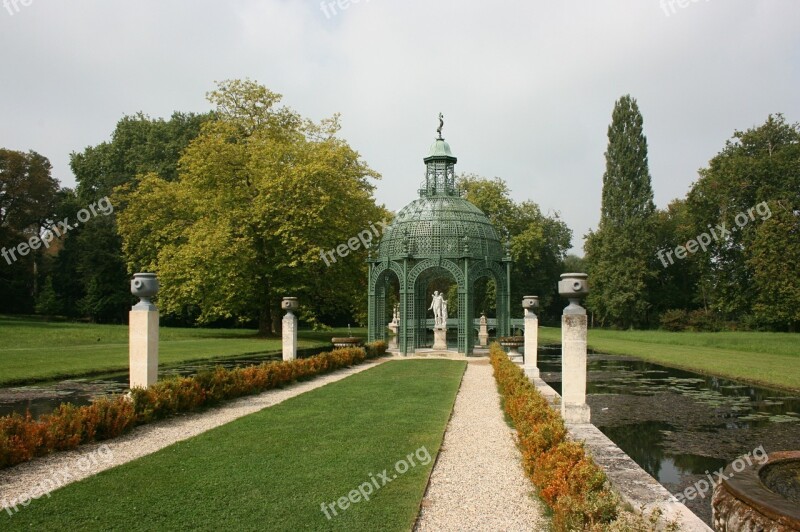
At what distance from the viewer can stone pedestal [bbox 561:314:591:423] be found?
9336mm

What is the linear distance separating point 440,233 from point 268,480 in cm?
1846

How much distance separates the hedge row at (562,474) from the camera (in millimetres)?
4379

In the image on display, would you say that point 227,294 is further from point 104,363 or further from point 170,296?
point 104,363

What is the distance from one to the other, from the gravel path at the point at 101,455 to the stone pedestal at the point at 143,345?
92 centimetres

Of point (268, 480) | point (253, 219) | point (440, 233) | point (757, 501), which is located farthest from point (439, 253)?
point (757, 501)

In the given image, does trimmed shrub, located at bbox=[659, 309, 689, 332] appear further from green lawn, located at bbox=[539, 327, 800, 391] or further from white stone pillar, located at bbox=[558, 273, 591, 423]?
white stone pillar, located at bbox=[558, 273, 591, 423]

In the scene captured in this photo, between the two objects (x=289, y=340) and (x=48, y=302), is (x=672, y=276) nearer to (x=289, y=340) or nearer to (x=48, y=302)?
(x=289, y=340)

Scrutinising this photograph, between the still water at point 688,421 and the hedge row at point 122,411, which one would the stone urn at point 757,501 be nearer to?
the still water at point 688,421

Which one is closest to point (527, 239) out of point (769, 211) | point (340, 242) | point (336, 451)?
point (769, 211)

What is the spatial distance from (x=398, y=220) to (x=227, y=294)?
9325mm

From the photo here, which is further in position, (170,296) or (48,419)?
(170,296)

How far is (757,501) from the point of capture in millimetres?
3420

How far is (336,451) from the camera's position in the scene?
7840mm

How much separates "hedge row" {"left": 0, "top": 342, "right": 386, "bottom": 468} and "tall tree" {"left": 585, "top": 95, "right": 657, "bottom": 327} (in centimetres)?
3904
